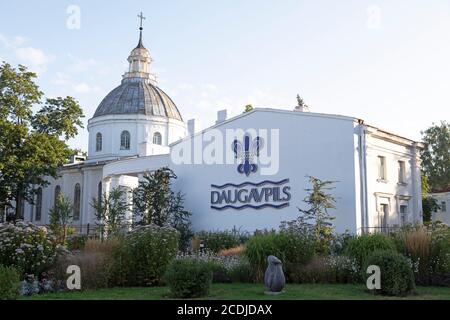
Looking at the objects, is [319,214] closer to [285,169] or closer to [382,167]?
[285,169]

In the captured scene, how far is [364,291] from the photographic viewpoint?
14906 mm

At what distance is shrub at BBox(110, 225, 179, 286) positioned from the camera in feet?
53.7

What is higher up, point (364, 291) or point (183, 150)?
point (183, 150)

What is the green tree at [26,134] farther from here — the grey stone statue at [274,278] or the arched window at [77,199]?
the grey stone statue at [274,278]

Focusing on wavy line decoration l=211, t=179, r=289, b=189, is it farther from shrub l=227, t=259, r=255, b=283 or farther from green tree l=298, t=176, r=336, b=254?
shrub l=227, t=259, r=255, b=283

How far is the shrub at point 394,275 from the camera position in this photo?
556 inches

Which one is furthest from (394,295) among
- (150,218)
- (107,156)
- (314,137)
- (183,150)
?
(107,156)

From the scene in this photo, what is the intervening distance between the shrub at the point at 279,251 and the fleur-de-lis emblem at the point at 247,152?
11751 millimetres

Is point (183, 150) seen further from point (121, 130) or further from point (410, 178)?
point (121, 130)

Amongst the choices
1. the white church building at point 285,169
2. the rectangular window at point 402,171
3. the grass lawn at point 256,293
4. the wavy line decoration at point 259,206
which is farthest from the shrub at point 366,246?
the rectangular window at point 402,171

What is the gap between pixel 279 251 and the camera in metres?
17.4

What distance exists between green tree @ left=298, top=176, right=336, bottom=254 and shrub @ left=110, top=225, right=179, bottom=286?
269 inches

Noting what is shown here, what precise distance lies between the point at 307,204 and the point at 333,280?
10255 millimetres

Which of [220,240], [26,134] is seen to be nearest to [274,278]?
[220,240]
